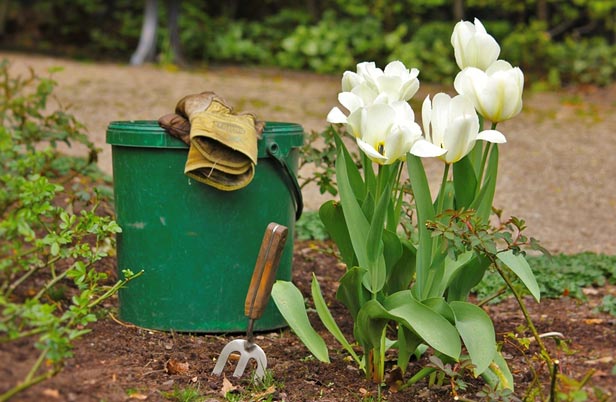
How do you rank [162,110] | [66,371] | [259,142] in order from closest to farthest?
[66,371] → [259,142] → [162,110]

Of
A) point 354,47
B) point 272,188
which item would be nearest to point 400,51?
point 354,47

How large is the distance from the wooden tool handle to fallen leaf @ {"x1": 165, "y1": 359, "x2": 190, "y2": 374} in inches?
10.7

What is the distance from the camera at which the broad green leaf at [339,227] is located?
9.79 feet

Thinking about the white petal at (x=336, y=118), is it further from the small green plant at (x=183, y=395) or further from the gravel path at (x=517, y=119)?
the gravel path at (x=517, y=119)

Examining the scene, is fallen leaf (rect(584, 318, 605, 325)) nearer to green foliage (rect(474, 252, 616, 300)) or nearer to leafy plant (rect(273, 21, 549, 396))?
green foliage (rect(474, 252, 616, 300))

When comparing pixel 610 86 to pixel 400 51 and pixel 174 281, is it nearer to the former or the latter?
pixel 400 51

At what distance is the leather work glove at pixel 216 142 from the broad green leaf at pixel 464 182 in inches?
26.8

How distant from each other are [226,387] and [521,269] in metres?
0.96

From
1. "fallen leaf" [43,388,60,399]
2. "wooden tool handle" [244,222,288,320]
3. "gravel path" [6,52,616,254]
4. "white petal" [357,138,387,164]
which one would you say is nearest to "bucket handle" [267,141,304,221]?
"wooden tool handle" [244,222,288,320]

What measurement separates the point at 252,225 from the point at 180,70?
7.63 m

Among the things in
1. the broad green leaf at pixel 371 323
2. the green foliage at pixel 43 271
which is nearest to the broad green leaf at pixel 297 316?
the broad green leaf at pixel 371 323

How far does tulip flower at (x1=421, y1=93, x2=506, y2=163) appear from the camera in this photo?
2486 millimetres

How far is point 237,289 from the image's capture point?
10.7 ft

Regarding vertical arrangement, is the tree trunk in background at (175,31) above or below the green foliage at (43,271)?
above
